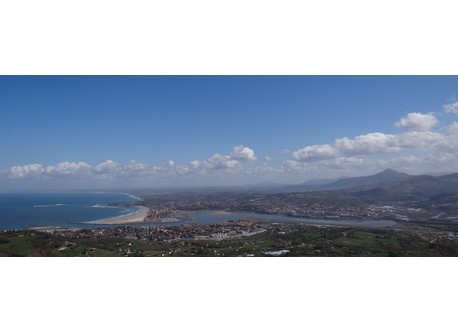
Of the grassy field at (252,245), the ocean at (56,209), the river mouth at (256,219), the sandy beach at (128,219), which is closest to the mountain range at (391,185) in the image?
the river mouth at (256,219)

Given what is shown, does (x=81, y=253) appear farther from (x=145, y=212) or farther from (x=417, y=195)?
(x=417, y=195)

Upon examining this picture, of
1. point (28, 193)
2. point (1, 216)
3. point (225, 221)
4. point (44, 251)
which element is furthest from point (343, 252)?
point (28, 193)

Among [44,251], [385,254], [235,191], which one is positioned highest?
[235,191]

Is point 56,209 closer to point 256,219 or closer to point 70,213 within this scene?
point 70,213

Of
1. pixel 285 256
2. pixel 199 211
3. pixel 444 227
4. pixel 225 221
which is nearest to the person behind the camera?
pixel 285 256

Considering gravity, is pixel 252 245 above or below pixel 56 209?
below

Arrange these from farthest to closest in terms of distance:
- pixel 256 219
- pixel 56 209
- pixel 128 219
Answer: pixel 56 209 → pixel 128 219 → pixel 256 219

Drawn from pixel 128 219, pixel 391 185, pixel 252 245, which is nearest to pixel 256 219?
pixel 252 245

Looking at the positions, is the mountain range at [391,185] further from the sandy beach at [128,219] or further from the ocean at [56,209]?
the ocean at [56,209]
